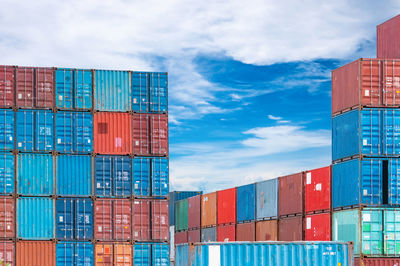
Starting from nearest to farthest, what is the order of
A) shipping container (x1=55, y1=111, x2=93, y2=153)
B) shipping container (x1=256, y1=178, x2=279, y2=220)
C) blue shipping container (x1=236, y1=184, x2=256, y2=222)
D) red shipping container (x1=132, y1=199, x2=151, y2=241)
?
shipping container (x1=55, y1=111, x2=93, y2=153), red shipping container (x1=132, y1=199, x2=151, y2=241), shipping container (x1=256, y1=178, x2=279, y2=220), blue shipping container (x1=236, y1=184, x2=256, y2=222)

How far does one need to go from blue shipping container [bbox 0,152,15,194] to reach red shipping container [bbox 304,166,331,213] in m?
16.8

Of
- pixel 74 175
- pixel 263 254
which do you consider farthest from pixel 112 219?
pixel 263 254

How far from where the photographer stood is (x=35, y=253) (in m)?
40.4

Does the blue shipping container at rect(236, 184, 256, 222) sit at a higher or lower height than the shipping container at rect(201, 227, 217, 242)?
higher

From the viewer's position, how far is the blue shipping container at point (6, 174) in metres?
40.8

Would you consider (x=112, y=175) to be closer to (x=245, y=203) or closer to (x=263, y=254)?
(x=245, y=203)

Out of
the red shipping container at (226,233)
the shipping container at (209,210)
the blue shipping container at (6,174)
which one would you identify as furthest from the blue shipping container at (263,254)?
the shipping container at (209,210)

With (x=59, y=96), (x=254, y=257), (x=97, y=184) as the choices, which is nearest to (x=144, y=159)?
(x=97, y=184)

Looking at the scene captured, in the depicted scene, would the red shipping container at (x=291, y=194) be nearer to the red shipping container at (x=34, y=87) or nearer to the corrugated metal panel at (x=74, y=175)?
the corrugated metal panel at (x=74, y=175)

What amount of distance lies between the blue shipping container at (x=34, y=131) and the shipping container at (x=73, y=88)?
4.37ft

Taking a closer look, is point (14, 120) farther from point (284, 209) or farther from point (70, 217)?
point (284, 209)

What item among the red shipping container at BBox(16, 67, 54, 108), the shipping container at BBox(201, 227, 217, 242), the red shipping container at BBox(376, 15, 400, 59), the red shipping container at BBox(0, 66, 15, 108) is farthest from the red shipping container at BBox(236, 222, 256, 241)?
the red shipping container at BBox(0, 66, 15, 108)

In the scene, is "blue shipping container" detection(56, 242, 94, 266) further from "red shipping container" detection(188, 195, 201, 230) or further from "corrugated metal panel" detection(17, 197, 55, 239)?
"red shipping container" detection(188, 195, 201, 230)

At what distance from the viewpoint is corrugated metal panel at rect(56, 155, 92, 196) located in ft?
A: 135
